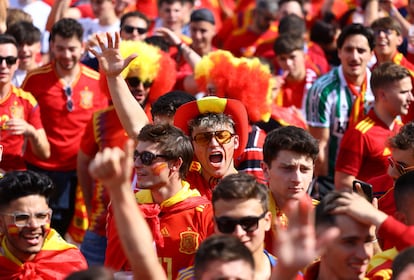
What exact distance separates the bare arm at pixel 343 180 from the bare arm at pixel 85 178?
82.7 inches

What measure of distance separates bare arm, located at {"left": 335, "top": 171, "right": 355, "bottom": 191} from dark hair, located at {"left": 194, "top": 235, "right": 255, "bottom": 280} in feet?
12.6

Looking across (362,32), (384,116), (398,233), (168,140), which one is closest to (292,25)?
(362,32)

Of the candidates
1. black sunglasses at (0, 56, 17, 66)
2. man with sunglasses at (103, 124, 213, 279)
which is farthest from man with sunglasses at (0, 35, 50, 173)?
man with sunglasses at (103, 124, 213, 279)

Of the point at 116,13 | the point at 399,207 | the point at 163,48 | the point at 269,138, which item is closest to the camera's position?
the point at 399,207

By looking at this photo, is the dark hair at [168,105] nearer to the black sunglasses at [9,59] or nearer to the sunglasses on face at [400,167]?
the sunglasses on face at [400,167]

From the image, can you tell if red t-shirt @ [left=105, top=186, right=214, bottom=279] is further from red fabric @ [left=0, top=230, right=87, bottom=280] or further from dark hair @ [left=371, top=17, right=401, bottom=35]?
dark hair @ [left=371, top=17, right=401, bottom=35]

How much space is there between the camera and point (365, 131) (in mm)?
9008

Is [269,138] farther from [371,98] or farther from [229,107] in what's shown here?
[371,98]

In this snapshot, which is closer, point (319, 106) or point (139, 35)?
point (319, 106)

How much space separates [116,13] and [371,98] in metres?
4.05

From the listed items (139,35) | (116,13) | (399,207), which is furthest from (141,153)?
(116,13)

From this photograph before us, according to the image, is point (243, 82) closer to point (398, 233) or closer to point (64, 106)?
point (64, 106)

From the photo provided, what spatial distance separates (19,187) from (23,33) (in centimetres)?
501

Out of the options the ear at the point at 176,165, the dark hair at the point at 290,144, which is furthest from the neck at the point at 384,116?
the ear at the point at 176,165
